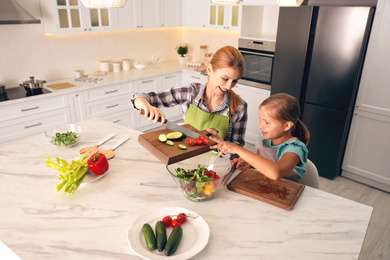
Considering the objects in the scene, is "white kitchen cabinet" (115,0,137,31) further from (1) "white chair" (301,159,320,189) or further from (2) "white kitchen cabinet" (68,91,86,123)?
(1) "white chair" (301,159,320,189)

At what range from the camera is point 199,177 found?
1354 mm

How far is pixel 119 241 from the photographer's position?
3.84 feet

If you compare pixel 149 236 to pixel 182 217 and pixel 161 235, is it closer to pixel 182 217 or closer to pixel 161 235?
pixel 161 235

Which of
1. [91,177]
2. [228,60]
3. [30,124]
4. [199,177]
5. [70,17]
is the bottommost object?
[30,124]

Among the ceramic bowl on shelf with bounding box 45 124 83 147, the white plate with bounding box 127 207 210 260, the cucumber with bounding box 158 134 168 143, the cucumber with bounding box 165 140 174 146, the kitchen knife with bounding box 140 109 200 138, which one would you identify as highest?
the kitchen knife with bounding box 140 109 200 138

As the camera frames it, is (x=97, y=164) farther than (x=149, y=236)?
Yes

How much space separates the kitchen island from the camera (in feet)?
3.73

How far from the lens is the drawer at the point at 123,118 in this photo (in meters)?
4.08

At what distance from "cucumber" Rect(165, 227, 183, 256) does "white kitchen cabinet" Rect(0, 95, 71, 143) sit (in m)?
2.73

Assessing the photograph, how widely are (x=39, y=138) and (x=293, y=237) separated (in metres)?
1.73

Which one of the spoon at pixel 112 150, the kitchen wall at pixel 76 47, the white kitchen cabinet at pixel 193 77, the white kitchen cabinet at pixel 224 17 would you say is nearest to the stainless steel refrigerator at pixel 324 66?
the white kitchen cabinet at pixel 224 17

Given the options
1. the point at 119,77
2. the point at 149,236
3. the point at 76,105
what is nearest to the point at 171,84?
the point at 119,77

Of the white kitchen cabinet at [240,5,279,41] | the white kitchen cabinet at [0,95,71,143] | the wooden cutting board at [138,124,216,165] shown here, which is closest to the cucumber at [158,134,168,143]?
the wooden cutting board at [138,124,216,165]

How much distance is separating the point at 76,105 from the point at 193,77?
5.79 ft
